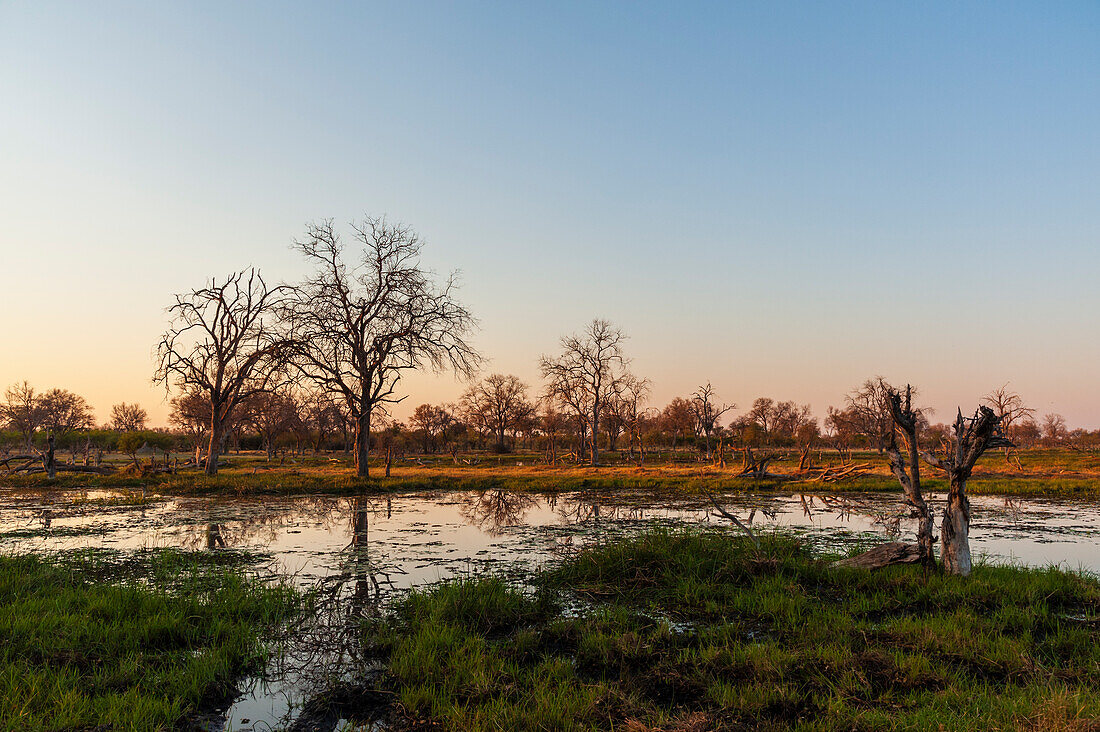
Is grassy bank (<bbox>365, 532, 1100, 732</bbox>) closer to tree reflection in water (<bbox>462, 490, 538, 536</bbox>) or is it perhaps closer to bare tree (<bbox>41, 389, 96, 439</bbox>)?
tree reflection in water (<bbox>462, 490, 538, 536</bbox>)

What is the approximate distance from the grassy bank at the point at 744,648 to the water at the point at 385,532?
3.81 feet

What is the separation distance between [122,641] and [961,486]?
12720 mm

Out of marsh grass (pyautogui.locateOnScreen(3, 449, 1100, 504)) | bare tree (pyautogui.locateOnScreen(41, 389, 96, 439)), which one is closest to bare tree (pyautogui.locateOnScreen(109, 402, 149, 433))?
bare tree (pyautogui.locateOnScreen(41, 389, 96, 439))

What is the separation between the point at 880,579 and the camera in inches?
383

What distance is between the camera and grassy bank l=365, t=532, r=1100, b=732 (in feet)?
17.7

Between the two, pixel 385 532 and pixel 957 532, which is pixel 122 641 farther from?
pixel 957 532

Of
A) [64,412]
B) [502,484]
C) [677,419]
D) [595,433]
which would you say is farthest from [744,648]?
[64,412]

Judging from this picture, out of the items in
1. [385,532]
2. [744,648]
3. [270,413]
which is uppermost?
[270,413]

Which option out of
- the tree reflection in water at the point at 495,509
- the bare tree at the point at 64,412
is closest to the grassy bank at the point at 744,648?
the tree reflection in water at the point at 495,509

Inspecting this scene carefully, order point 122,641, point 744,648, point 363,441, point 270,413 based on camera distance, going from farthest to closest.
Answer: point 270,413, point 363,441, point 122,641, point 744,648

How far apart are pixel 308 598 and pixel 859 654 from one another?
7.89 metres

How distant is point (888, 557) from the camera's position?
33.9ft

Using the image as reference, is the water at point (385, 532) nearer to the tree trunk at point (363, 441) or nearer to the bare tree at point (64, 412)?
the tree trunk at point (363, 441)

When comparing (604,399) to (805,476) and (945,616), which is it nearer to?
(805,476)
